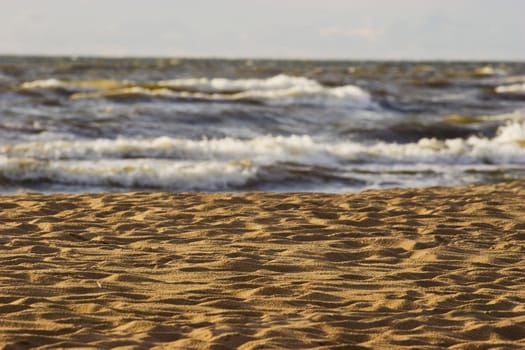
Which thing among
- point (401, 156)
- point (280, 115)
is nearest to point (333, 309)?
point (401, 156)

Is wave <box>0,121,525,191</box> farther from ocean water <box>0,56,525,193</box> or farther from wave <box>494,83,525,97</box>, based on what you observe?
wave <box>494,83,525,97</box>

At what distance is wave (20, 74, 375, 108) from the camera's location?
28.7 meters

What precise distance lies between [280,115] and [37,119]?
7236 millimetres

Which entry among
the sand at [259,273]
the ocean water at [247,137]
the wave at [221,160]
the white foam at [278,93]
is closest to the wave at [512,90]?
the ocean water at [247,137]

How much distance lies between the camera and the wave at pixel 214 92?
28734 millimetres

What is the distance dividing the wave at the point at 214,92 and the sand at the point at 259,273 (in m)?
18.5

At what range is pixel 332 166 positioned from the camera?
16203mm

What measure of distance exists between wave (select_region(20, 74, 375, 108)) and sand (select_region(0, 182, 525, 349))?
18.5 meters

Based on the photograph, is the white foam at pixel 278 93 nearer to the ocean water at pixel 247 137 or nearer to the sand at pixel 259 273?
the ocean water at pixel 247 137

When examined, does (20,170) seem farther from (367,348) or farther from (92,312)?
(367,348)

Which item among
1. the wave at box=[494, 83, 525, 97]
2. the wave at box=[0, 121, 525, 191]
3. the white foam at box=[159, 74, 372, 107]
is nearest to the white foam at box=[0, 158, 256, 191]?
the wave at box=[0, 121, 525, 191]

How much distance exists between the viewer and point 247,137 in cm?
2108

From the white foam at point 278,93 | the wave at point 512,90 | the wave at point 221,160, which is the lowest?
the wave at point 221,160

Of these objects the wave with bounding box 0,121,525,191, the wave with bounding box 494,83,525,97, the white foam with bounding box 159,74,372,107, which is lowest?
the wave with bounding box 0,121,525,191
